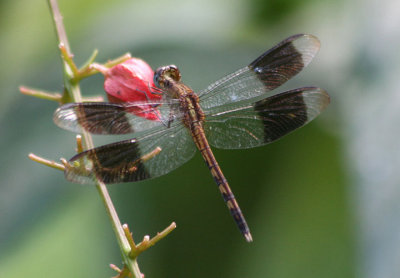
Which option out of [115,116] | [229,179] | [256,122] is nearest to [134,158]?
[115,116]

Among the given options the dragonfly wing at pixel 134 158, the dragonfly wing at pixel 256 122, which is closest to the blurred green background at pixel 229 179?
the dragonfly wing at pixel 256 122

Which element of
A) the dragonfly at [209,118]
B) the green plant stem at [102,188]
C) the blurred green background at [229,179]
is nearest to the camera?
the green plant stem at [102,188]

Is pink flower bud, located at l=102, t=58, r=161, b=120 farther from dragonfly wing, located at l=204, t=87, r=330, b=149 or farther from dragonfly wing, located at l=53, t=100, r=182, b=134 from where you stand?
dragonfly wing, located at l=204, t=87, r=330, b=149

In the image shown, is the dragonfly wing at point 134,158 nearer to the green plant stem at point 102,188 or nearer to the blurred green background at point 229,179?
the green plant stem at point 102,188

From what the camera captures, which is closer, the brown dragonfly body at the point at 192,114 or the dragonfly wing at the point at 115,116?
the dragonfly wing at the point at 115,116

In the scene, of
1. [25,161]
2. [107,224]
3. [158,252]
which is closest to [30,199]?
[25,161]

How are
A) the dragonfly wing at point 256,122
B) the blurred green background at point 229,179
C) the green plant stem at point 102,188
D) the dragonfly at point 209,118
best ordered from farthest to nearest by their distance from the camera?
the blurred green background at point 229,179, the dragonfly wing at point 256,122, the dragonfly at point 209,118, the green plant stem at point 102,188
